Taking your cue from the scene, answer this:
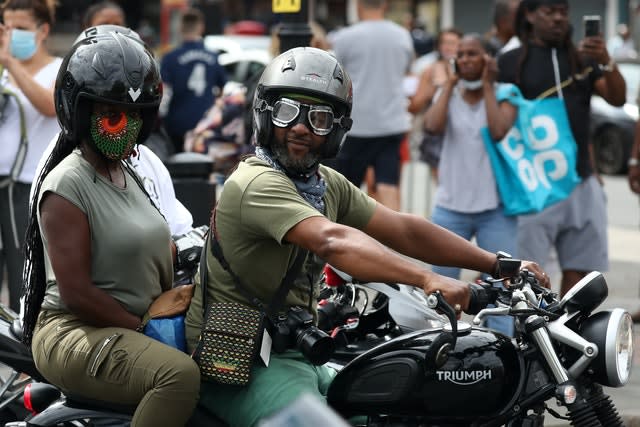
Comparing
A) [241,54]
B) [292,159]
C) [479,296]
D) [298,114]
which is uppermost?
[298,114]

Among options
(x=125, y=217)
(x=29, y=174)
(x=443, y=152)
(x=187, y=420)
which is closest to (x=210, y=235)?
(x=125, y=217)

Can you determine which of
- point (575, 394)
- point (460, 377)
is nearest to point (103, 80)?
point (460, 377)

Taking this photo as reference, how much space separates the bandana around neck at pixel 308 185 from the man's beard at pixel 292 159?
2 cm

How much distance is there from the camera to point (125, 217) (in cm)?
411

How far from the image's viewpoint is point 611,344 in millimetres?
3721

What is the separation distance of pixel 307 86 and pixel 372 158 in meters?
6.25

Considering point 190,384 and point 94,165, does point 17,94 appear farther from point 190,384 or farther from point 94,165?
point 190,384

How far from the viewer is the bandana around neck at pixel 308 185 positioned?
4090mm

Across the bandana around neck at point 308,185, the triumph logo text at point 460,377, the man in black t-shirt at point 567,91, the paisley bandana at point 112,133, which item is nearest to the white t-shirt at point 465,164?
the man in black t-shirt at point 567,91

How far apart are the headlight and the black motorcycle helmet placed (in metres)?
1.59

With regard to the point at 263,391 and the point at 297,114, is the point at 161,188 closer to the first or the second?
the point at 297,114

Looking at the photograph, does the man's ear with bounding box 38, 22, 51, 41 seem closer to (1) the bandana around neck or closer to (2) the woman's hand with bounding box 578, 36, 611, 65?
(2) the woman's hand with bounding box 578, 36, 611, 65

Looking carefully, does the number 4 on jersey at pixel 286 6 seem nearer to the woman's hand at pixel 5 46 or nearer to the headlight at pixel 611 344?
the woman's hand at pixel 5 46

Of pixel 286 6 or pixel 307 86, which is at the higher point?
pixel 307 86
